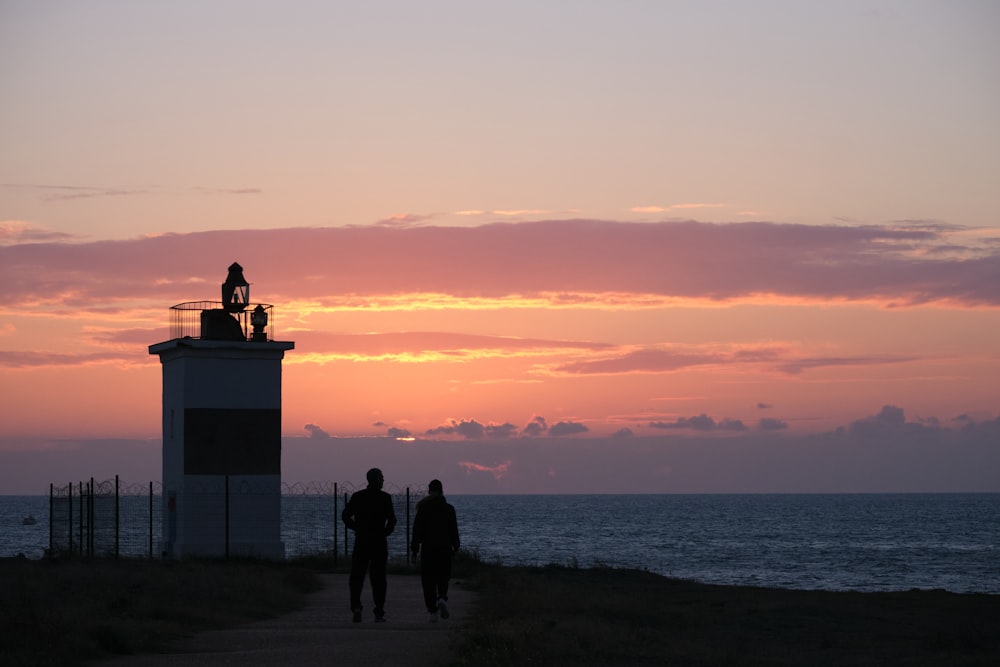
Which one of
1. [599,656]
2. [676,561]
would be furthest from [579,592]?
[676,561]

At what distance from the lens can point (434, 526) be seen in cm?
1814

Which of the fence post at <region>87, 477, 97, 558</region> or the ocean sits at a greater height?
the fence post at <region>87, 477, 97, 558</region>

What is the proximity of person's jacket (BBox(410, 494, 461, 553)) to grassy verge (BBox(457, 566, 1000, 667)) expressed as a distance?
45.9 inches

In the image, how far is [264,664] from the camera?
44.1ft

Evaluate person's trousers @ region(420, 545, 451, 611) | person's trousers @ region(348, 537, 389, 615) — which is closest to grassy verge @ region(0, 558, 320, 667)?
person's trousers @ region(348, 537, 389, 615)

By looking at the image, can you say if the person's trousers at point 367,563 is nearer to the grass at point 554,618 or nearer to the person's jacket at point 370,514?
the person's jacket at point 370,514

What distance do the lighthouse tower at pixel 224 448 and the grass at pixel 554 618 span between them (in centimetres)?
172

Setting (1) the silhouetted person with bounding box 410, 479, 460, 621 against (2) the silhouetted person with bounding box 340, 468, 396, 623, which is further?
(1) the silhouetted person with bounding box 410, 479, 460, 621

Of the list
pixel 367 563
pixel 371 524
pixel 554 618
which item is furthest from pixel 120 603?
pixel 554 618

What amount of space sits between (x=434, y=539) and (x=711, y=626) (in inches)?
249

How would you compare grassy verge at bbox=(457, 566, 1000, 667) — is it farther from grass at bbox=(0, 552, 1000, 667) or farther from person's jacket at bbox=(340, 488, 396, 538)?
person's jacket at bbox=(340, 488, 396, 538)

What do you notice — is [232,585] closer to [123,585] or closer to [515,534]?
[123,585]

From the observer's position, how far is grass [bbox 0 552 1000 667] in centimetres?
1491

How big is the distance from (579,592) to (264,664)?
13081 mm
